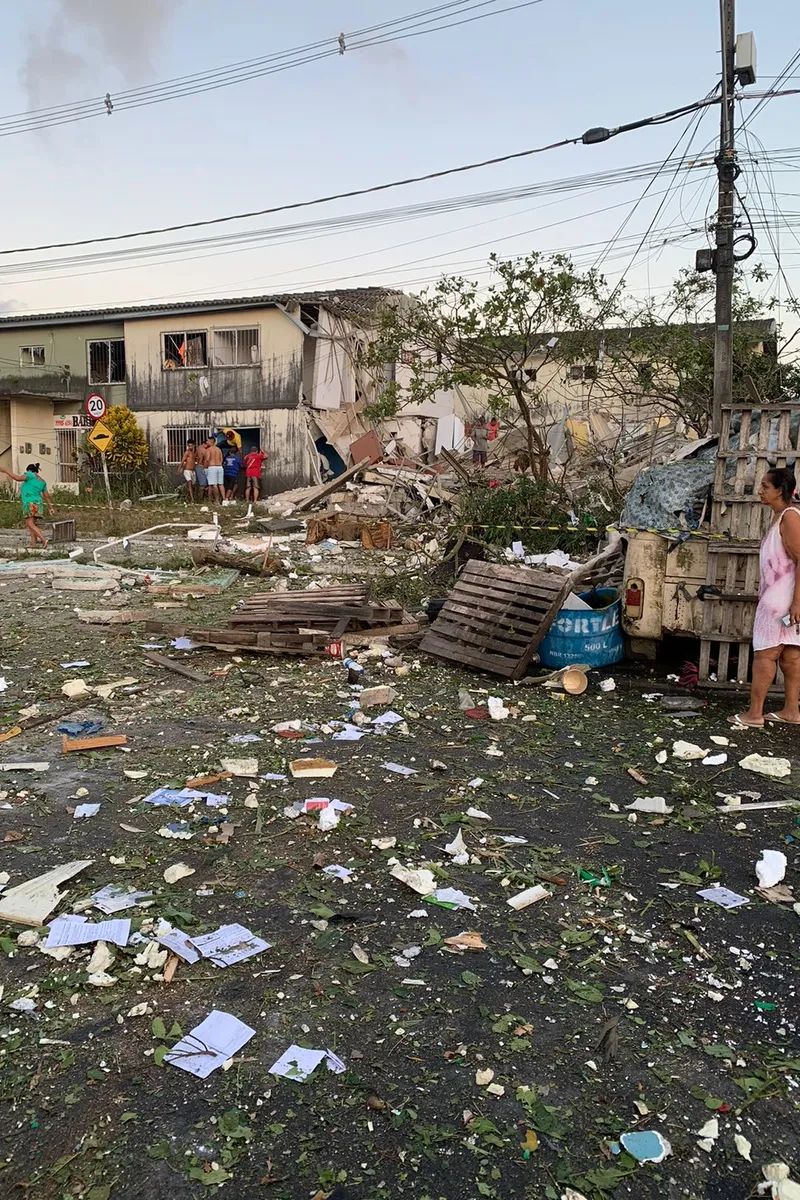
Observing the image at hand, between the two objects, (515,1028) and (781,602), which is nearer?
(515,1028)

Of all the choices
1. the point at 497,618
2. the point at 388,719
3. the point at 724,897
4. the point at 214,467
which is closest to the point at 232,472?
the point at 214,467

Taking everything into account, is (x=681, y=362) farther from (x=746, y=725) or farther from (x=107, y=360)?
(x=107, y=360)

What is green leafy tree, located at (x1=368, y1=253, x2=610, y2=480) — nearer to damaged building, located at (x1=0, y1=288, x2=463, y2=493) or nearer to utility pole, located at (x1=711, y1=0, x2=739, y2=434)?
utility pole, located at (x1=711, y1=0, x2=739, y2=434)

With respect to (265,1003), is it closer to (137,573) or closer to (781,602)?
(781,602)

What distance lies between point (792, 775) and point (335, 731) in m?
2.59

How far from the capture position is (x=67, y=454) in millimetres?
26500

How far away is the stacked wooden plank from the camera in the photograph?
7023 mm

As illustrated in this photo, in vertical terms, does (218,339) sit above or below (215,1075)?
above

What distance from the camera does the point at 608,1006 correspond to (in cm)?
259

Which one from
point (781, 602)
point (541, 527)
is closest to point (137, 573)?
point (541, 527)

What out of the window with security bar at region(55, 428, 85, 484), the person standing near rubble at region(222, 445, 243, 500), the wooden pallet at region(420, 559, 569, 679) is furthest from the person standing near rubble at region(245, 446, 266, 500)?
the wooden pallet at region(420, 559, 569, 679)

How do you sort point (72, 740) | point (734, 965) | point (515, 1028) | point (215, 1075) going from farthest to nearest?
point (72, 740)
point (734, 965)
point (515, 1028)
point (215, 1075)

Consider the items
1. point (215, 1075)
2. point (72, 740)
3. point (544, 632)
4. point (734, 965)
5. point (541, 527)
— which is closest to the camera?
point (215, 1075)

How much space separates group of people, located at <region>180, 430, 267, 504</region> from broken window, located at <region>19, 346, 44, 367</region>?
7.89 metres
